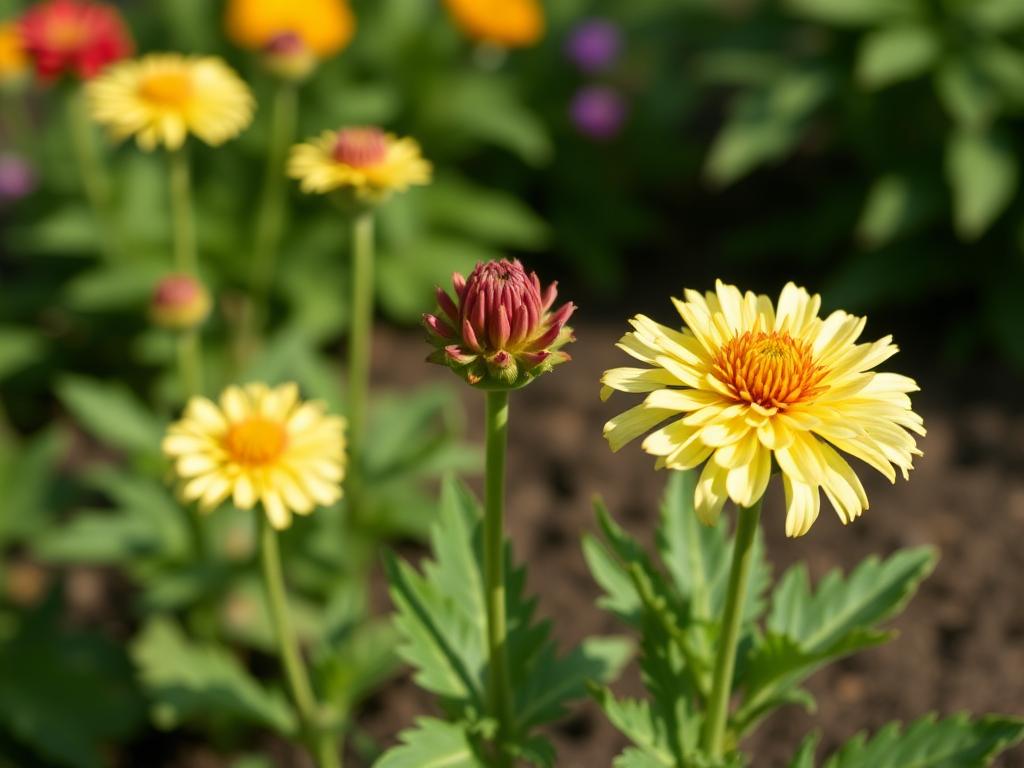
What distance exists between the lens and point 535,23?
13.1 feet

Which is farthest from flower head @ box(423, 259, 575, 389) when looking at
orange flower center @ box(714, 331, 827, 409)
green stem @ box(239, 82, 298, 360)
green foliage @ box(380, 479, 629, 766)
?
green stem @ box(239, 82, 298, 360)

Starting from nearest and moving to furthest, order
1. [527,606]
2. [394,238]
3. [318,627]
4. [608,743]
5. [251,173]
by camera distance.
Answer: [527,606]
[608,743]
[318,627]
[394,238]
[251,173]

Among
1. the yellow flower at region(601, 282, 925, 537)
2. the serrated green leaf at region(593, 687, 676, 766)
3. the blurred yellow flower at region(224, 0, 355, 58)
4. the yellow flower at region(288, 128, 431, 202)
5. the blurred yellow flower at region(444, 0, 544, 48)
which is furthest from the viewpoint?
the blurred yellow flower at region(444, 0, 544, 48)

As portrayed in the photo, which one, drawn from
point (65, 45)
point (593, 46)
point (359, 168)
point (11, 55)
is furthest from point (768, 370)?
point (593, 46)

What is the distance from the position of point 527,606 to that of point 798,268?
2.41 meters

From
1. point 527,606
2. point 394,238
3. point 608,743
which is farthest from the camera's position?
point 394,238

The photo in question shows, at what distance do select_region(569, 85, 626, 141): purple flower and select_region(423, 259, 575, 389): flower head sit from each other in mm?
2633

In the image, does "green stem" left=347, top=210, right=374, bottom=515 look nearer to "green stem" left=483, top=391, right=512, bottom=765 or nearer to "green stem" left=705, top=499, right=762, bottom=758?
"green stem" left=483, top=391, right=512, bottom=765

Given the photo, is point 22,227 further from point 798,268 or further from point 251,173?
point 798,268

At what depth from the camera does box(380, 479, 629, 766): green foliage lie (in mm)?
1795

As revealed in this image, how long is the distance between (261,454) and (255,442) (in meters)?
0.02

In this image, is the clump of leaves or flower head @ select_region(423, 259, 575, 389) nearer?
flower head @ select_region(423, 259, 575, 389)

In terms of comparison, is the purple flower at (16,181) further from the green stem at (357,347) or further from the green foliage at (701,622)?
the green foliage at (701,622)

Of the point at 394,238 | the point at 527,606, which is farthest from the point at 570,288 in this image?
the point at 527,606
